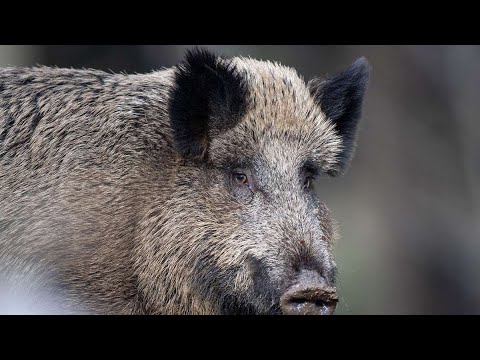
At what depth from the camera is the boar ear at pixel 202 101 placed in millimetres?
7305

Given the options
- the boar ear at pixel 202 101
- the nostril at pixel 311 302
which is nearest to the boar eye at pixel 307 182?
the boar ear at pixel 202 101

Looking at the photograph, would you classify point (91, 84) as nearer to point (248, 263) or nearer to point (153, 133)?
point (153, 133)

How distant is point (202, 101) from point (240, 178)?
63cm

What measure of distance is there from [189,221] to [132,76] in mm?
1532

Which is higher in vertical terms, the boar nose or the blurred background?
the blurred background

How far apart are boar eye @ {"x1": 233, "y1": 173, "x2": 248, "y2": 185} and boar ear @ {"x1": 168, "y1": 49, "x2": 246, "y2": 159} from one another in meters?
0.31

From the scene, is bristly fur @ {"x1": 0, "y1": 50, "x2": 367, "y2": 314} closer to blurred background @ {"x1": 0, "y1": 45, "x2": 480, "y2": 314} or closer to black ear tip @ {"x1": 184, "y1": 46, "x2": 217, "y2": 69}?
black ear tip @ {"x1": 184, "y1": 46, "x2": 217, "y2": 69}

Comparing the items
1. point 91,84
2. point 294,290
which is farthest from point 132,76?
point 294,290

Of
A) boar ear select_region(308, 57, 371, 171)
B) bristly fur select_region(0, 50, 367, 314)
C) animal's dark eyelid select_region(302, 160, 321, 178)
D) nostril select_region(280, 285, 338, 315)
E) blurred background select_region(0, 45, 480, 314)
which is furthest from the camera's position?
blurred background select_region(0, 45, 480, 314)

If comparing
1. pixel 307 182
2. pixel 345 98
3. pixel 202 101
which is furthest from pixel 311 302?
pixel 345 98

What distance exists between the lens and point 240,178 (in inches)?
→ 285

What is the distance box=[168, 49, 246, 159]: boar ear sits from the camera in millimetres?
7305

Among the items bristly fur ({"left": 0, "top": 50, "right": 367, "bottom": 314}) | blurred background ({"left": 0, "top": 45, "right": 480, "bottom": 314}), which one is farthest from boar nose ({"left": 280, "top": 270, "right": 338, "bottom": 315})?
blurred background ({"left": 0, "top": 45, "right": 480, "bottom": 314})

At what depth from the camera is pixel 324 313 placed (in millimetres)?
6246
